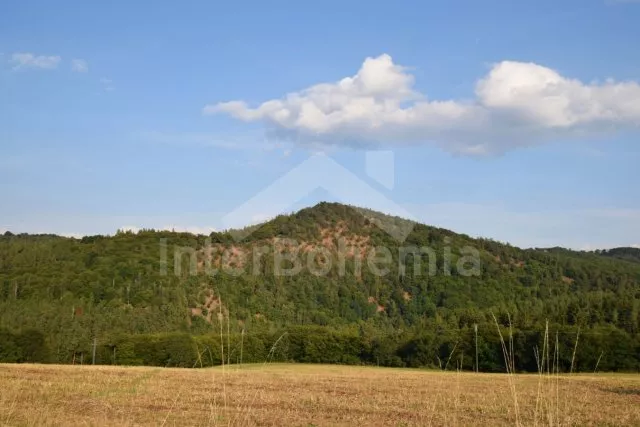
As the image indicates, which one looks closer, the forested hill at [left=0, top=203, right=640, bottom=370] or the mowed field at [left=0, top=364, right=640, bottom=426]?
the mowed field at [left=0, top=364, right=640, bottom=426]

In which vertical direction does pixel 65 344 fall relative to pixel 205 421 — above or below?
below

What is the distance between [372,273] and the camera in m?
188

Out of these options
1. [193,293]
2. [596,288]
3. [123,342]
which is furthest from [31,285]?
[596,288]

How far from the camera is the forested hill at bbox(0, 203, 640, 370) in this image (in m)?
77.8

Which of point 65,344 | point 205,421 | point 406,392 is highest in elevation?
point 205,421

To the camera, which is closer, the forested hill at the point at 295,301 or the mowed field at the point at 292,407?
the mowed field at the point at 292,407

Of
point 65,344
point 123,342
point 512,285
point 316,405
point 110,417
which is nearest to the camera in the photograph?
point 110,417

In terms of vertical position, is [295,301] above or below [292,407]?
below

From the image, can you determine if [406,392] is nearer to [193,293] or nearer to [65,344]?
[65,344]

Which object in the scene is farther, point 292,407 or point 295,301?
point 295,301

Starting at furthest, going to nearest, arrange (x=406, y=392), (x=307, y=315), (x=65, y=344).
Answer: (x=307, y=315) < (x=65, y=344) < (x=406, y=392)

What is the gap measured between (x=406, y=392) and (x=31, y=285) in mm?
119883

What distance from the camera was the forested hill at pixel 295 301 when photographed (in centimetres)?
7781

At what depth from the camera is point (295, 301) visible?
15562 centimetres
